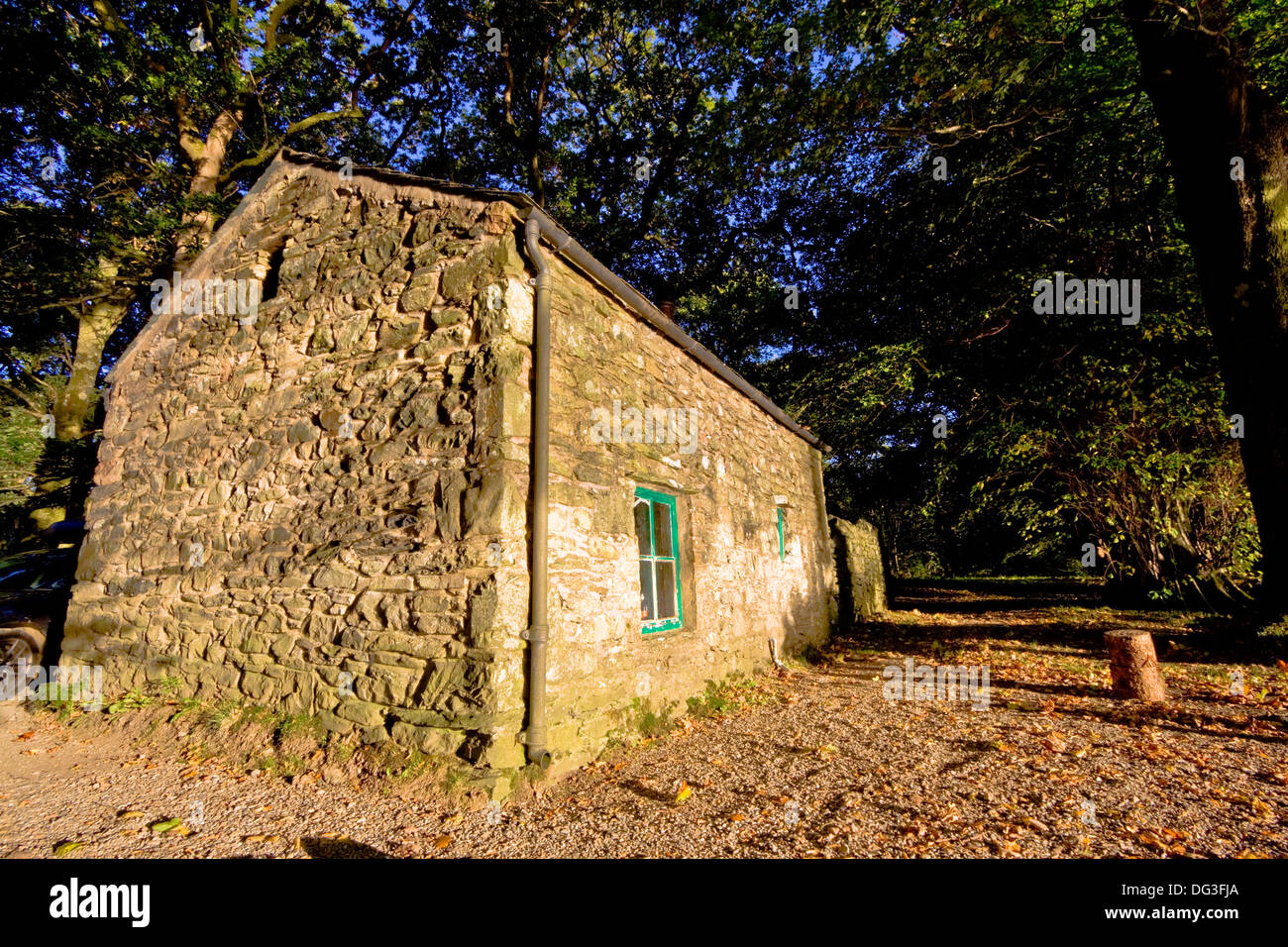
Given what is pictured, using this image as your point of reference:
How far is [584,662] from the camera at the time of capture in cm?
407

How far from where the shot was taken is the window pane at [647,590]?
525 centimetres

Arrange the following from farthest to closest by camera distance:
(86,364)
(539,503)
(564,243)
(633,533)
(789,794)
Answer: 1. (86,364)
2. (633,533)
3. (564,243)
4. (539,503)
5. (789,794)

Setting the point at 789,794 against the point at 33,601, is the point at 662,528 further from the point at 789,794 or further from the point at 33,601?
the point at 33,601

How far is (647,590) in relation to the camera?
5.32 meters

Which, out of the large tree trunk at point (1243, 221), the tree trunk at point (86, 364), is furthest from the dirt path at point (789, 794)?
the tree trunk at point (86, 364)

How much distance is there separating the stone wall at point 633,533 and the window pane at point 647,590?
24 cm

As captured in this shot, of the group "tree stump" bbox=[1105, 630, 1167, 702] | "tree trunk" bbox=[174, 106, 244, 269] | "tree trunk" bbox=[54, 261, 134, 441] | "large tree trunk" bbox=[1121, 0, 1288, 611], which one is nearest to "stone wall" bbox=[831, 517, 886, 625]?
"tree stump" bbox=[1105, 630, 1167, 702]

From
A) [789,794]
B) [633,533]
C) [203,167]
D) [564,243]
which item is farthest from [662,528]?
[203,167]

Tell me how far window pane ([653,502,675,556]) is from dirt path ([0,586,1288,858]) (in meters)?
1.67

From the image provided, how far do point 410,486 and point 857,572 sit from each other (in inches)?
431

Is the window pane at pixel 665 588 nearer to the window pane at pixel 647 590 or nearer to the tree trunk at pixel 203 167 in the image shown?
the window pane at pixel 647 590

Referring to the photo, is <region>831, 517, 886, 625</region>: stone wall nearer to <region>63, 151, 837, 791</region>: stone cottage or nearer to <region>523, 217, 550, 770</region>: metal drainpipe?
<region>63, 151, 837, 791</region>: stone cottage

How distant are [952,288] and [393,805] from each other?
478 inches

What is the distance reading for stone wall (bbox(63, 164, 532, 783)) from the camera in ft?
12.1
